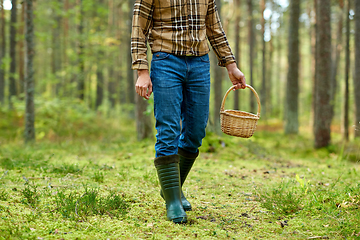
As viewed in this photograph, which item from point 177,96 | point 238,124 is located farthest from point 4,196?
point 238,124

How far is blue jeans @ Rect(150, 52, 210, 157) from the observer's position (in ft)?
8.07

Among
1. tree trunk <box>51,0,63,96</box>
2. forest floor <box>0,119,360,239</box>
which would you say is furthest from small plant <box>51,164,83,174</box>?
tree trunk <box>51,0,63,96</box>

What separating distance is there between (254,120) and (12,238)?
231 cm

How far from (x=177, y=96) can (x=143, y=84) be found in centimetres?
31

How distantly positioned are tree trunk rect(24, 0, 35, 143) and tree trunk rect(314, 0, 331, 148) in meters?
7.66

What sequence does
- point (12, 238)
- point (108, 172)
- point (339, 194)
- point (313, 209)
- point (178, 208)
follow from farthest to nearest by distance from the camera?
point (108, 172) < point (339, 194) < point (313, 209) < point (178, 208) < point (12, 238)

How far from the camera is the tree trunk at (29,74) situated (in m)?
7.21

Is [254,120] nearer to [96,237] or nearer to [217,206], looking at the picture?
[217,206]

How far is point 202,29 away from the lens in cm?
270

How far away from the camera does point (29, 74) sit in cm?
749

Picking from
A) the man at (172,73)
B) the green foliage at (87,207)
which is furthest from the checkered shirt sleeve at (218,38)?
the green foliage at (87,207)

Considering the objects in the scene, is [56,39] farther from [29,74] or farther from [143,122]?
[143,122]

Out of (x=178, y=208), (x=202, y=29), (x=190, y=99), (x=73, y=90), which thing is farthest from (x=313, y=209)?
(x=73, y=90)

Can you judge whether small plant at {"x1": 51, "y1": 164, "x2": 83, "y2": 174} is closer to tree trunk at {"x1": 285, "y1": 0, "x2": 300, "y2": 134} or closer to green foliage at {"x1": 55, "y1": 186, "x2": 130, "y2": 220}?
green foliage at {"x1": 55, "y1": 186, "x2": 130, "y2": 220}
